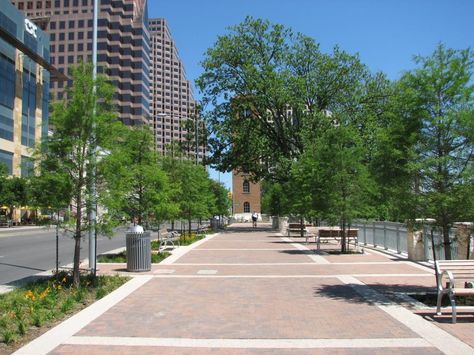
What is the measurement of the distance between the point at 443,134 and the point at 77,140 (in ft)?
23.0

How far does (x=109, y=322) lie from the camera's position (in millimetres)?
7891

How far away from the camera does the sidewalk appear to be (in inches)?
256

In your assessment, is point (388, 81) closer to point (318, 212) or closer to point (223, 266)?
point (318, 212)

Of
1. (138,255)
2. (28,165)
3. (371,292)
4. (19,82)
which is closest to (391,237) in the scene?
(371,292)

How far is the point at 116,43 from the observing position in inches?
4798

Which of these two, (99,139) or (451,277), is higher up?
(99,139)

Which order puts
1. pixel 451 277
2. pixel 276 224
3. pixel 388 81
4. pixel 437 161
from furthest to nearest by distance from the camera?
pixel 276 224 < pixel 388 81 < pixel 437 161 < pixel 451 277

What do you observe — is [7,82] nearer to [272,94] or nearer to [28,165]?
[272,94]

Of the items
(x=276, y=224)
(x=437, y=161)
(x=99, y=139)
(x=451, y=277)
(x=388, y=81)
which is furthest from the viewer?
(x=276, y=224)

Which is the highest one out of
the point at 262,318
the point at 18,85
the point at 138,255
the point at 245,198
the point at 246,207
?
the point at 18,85

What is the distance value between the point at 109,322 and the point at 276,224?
4269 centimetres

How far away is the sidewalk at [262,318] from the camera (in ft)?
21.3

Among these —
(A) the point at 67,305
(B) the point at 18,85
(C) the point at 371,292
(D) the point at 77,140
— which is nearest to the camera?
(A) the point at 67,305

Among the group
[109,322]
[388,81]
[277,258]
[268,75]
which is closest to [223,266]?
[277,258]
